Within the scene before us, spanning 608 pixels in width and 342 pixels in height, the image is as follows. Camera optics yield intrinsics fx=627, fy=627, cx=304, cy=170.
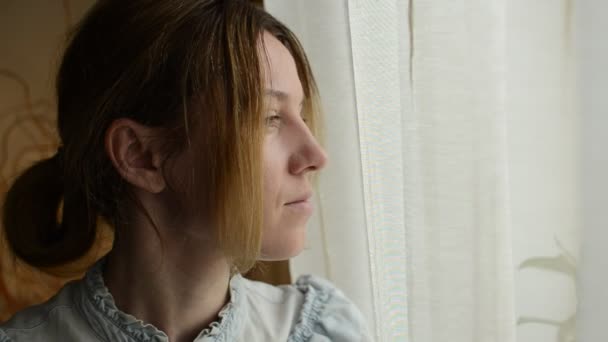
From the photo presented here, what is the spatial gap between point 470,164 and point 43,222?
0.69 m

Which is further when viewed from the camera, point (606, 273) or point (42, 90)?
point (42, 90)

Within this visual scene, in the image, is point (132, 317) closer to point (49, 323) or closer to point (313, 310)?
point (49, 323)

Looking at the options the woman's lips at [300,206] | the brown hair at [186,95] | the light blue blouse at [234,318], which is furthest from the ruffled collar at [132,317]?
the woman's lips at [300,206]

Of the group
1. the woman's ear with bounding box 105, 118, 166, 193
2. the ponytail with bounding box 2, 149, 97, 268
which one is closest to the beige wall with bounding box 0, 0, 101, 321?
the ponytail with bounding box 2, 149, 97, 268

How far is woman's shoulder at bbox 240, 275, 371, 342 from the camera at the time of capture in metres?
1.02

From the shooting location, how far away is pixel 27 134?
1567 millimetres

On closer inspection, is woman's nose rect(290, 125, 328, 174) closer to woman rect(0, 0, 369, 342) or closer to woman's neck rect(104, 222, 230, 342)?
woman rect(0, 0, 369, 342)

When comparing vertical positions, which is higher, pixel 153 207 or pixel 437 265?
pixel 153 207

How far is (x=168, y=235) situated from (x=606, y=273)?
0.60m

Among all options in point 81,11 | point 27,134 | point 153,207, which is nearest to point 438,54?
point 153,207

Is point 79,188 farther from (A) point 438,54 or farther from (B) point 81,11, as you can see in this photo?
(B) point 81,11

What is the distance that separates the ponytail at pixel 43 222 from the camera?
102 cm

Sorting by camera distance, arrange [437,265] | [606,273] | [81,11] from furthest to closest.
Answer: [81,11] → [437,265] → [606,273]

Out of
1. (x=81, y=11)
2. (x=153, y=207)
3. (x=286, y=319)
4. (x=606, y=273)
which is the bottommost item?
(x=286, y=319)
